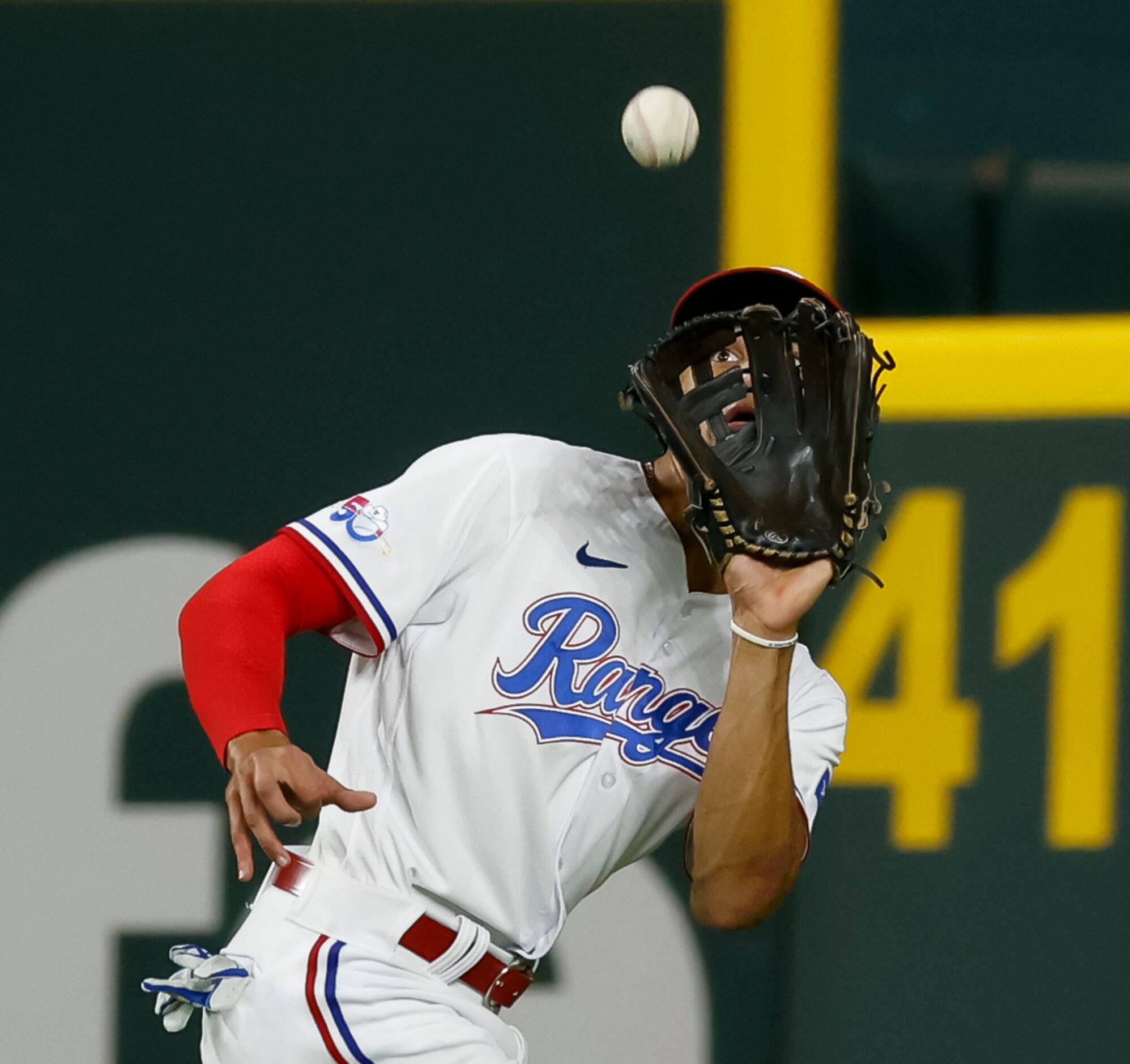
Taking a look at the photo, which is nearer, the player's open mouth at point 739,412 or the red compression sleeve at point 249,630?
the red compression sleeve at point 249,630

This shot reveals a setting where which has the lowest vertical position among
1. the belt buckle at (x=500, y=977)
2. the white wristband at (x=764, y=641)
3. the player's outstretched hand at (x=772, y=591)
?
the belt buckle at (x=500, y=977)

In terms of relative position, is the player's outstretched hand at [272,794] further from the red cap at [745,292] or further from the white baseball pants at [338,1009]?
the red cap at [745,292]

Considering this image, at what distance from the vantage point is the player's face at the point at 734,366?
1.65 m

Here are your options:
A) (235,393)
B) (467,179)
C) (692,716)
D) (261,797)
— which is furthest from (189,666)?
(467,179)

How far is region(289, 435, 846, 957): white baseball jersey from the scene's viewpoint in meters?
1.60

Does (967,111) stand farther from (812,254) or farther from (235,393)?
(235,393)

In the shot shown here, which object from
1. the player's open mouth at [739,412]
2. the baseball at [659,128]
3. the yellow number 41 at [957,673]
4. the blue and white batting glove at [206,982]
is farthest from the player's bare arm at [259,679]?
the yellow number 41 at [957,673]

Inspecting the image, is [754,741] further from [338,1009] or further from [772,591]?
[338,1009]

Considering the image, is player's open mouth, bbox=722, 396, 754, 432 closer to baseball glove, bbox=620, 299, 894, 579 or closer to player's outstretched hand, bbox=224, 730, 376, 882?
baseball glove, bbox=620, 299, 894, 579

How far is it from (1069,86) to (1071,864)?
1.29 meters

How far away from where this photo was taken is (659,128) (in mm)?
2053

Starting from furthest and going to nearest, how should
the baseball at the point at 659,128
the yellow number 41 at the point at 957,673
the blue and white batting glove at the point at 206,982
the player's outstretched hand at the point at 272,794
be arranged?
the yellow number 41 at the point at 957,673 < the baseball at the point at 659,128 < the blue and white batting glove at the point at 206,982 < the player's outstretched hand at the point at 272,794

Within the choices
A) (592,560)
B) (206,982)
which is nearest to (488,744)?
(592,560)

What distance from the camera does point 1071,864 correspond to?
2.33 m
